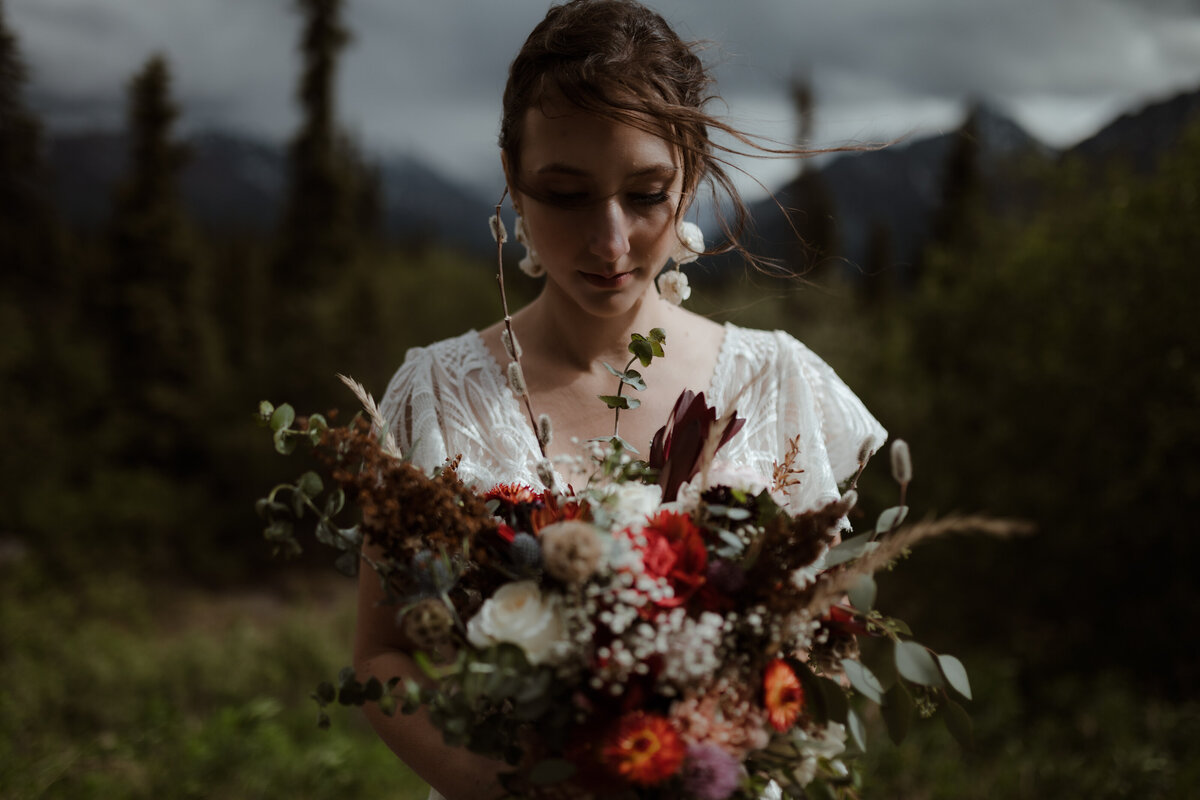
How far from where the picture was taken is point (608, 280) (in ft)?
5.33

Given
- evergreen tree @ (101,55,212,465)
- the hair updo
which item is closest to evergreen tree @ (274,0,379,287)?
evergreen tree @ (101,55,212,465)

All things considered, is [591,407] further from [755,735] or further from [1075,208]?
[1075,208]

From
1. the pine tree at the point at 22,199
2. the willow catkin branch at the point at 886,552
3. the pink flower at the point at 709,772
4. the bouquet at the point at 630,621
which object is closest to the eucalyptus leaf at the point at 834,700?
the bouquet at the point at 630,621

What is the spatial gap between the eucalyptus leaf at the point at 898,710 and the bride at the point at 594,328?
37 centimetres

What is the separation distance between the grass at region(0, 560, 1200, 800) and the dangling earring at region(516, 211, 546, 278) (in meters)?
2.74

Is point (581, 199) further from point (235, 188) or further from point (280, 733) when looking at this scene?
point (235, 188)

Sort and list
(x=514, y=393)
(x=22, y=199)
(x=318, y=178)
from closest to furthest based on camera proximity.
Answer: (x=514, y=393) → (x=22, y=199) → (x=318, y=178)

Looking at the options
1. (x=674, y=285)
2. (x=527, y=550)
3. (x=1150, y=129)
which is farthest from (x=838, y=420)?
(x=1150, y=129)

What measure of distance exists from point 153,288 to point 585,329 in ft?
45.5

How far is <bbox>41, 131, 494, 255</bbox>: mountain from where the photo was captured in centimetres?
1173

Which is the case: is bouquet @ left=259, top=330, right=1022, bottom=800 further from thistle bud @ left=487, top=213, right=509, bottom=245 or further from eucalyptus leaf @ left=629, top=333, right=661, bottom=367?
thistle bud @ left=487, top=213, right=509, bottom=245

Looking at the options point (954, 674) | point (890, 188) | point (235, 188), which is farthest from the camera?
point (235, 188)

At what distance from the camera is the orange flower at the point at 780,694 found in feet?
3.42

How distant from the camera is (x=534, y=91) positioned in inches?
63.4
